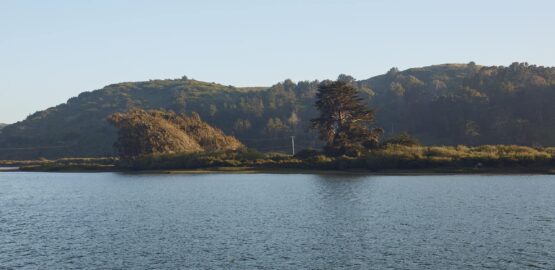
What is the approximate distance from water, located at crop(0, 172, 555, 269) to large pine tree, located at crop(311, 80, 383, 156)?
1651 inches

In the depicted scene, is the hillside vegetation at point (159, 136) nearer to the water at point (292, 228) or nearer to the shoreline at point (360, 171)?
the shoreline at point (360, 171)

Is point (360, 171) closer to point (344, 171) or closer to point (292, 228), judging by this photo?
point (344, 171)

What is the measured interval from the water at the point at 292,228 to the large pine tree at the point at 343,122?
41.9m

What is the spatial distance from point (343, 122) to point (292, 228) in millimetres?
79084

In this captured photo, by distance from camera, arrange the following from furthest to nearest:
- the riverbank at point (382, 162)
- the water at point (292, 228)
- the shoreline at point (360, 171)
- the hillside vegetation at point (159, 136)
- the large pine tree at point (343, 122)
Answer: the hillside vegetation at point (159, 136), the large pine tree at point (343, 122), the riverbank at point (382, 162), the shoreline at point (360, 171), the water at point (292, 228)

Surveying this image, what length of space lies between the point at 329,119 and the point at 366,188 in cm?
4712

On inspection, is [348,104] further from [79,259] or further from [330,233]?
[79,259]

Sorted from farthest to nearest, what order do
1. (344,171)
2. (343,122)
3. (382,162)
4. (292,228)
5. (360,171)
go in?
(343,122), (344,171), (360,171), (382,162), (292,228)

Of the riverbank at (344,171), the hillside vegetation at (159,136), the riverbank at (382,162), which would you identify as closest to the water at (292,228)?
the riverbank at (344,171)

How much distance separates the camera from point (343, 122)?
124938mm

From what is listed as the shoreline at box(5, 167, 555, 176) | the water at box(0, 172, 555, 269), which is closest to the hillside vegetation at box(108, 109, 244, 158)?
the shoreline at box(5, 167, 555, 176)

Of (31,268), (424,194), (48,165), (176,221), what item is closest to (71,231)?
(176,221)

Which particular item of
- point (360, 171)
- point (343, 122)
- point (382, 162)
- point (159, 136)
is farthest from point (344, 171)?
point (159, 136)

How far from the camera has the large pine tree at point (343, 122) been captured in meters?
122
